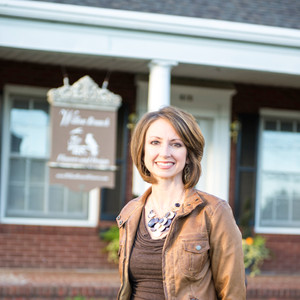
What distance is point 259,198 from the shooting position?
30.5 feet

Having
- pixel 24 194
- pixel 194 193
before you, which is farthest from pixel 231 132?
pixel 194 193

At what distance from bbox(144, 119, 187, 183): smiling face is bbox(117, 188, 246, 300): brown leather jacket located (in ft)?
0.59

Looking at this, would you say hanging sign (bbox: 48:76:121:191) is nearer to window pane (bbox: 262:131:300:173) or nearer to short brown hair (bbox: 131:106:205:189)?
window pane (bbox: 262:131:300:173)

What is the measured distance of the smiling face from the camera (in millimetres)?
2725

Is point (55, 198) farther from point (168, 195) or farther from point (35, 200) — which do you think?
point (168, 195)

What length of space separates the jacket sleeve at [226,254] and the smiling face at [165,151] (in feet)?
0.88

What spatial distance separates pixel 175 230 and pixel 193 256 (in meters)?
0.14

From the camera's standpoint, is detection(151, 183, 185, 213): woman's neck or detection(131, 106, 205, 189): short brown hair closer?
detection(131, 106, 205, 189): short brown hair

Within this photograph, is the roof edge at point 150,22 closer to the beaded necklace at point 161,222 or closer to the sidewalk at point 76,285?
the sidewalk at point 76,285

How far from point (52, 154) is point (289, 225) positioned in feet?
13.2

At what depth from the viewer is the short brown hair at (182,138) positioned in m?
2.70

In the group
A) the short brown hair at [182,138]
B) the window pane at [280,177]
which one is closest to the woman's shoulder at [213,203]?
the short brown hair at [182,138]

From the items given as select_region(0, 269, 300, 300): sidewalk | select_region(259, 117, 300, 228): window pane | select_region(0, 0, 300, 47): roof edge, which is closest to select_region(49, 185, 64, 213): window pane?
select_region(0, 269, 300, 300): sidewalk

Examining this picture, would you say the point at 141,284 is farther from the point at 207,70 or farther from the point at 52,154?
the point at 207,70
